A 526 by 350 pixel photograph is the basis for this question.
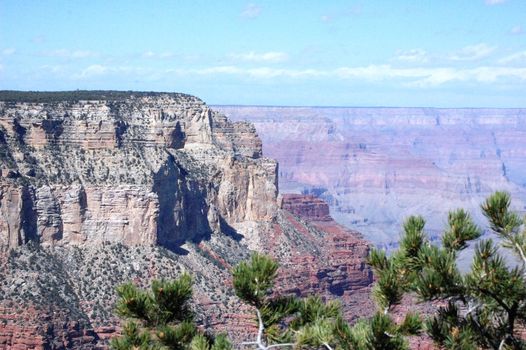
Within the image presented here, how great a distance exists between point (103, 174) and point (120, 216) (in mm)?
2948

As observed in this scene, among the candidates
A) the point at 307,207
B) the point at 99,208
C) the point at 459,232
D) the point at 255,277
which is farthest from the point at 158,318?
the point at 307,207

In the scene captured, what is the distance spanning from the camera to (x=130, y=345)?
719 inches

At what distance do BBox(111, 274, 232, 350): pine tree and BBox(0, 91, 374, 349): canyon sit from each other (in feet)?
116

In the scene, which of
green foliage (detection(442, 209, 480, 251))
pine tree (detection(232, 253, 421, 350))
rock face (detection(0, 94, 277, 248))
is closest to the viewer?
pine tree (detection(232, 253, 421, 350))

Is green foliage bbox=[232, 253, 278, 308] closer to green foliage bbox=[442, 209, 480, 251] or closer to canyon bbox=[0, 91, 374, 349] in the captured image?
green foliage bbox=[442, 209, 480, 251]

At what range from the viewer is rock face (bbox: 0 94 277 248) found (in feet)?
206

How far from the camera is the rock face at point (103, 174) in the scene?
206ft

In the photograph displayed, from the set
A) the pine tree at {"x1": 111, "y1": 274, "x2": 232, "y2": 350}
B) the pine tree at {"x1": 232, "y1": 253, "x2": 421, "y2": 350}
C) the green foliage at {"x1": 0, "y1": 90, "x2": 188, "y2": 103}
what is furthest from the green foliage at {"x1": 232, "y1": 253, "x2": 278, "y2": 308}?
the green foliage at {"x1": 0, "y1": 90, "x2": 188, "y2": 103}

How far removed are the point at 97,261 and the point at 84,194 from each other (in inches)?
178

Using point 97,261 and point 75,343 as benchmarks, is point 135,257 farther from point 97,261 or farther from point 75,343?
point 75,343

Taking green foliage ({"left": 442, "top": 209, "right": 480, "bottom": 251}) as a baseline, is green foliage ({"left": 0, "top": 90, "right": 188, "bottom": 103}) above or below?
below

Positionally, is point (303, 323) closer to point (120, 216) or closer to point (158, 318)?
point (158, 318)

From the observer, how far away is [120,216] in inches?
2574

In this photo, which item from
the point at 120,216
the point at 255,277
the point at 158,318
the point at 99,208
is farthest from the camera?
the point at 120,216
